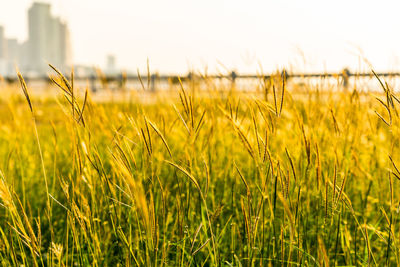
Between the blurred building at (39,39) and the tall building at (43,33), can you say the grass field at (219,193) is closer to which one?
the blurred building at (39,39)

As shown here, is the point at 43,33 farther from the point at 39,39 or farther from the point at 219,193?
the point at 219,193

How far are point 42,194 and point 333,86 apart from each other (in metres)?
1.47

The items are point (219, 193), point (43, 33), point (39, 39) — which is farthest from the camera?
point (43, 33)

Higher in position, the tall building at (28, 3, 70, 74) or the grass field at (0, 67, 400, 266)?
the tall building at (28, 3, 70, 74)

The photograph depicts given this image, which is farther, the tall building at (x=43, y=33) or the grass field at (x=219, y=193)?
the tall building at (x=43, y=33)

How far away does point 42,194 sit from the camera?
1898mm

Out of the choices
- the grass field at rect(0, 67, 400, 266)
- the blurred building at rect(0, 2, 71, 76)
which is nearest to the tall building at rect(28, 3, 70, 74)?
the blurred building at rect(0, 2, 71, 76)

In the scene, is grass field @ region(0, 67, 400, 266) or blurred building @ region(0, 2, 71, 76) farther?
blurred building @ region(0, 2, 71, 76)

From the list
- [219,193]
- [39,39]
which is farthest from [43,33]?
[219,193]

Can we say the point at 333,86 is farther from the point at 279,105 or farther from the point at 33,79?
the point at 33,79

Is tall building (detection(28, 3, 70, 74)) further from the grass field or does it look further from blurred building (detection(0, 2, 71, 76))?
the grass field

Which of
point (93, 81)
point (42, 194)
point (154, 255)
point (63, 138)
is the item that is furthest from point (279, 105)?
point (93, 81)

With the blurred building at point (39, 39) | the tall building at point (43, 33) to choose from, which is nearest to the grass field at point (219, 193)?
the blurred building at point (39, 39)

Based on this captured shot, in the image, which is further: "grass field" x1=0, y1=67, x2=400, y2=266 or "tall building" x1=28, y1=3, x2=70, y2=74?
"tall building" x1=28, y1=3, x2=70, y2=74
